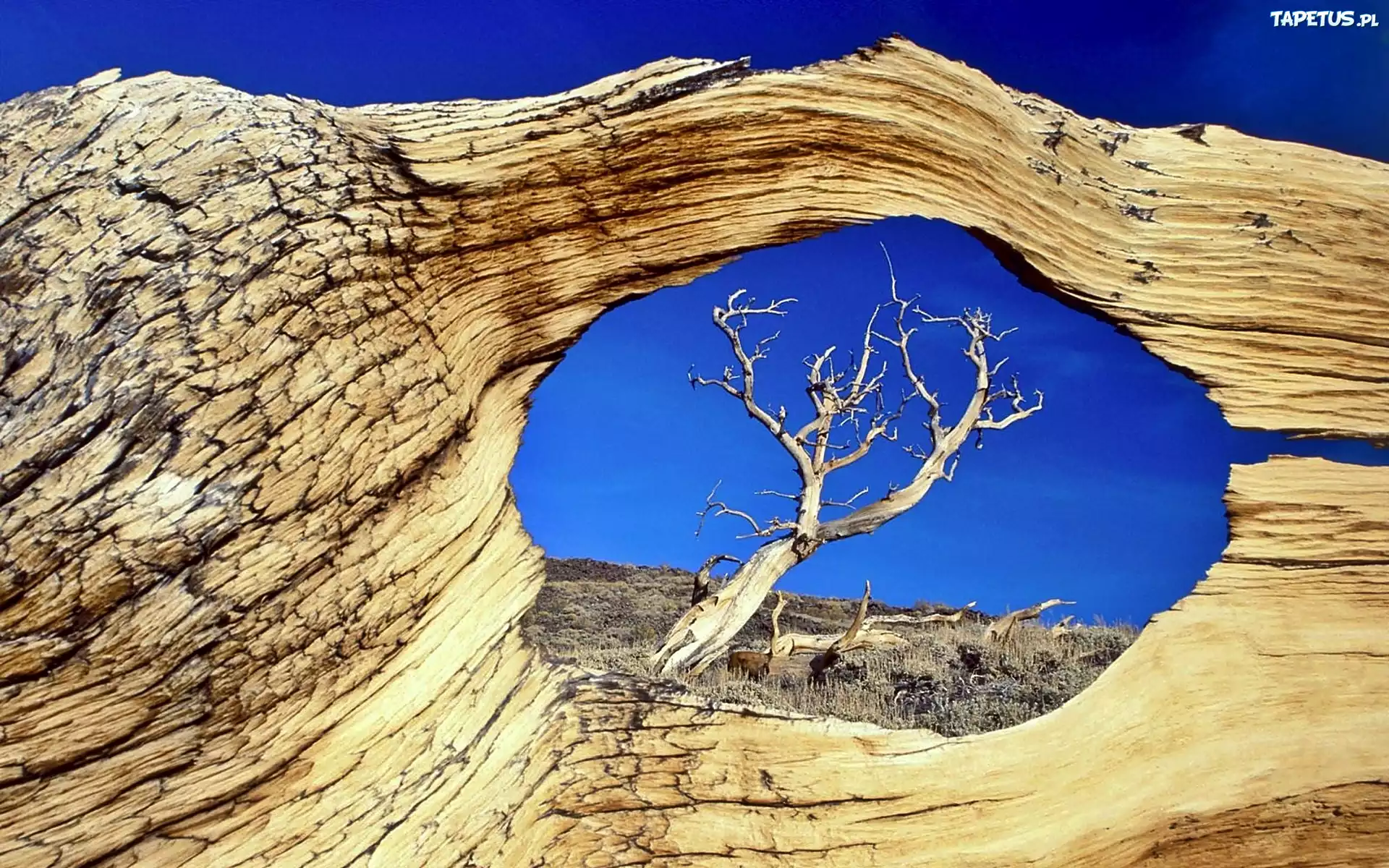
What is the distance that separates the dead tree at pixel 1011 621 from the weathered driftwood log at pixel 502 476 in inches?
345

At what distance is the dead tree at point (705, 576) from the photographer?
412 inches

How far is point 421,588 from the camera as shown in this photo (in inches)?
136

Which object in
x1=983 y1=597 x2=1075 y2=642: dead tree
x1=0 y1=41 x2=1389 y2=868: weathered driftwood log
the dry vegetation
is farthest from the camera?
x1=983 y1=597 x2=1075 y2=642: dead tree

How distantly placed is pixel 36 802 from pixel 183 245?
1546mm

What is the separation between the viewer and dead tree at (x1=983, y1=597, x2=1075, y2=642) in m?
13.3

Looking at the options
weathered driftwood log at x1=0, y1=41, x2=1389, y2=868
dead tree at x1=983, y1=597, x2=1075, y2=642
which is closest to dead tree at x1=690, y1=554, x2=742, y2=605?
dead tree at x1=983, y1=597, x2=1075, y2=642

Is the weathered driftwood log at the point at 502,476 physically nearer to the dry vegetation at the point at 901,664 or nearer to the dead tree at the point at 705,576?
the dry vegetation at the point at 901,664

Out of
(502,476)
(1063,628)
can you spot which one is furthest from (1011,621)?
(502,476)

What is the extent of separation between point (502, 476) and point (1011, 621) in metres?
10.9

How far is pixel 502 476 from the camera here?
3797 millimetres

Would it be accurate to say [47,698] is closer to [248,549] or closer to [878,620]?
[248,549]

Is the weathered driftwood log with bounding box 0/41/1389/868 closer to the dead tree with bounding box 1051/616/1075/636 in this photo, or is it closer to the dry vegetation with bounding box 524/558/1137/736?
the dry vegetation with bounding box 524/558/1137/736

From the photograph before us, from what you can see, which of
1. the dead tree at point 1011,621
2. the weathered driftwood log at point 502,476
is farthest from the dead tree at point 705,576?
the weathered driftwood log at point 502,476

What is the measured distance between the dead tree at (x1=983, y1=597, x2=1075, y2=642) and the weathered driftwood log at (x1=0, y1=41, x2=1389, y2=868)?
8.76m
